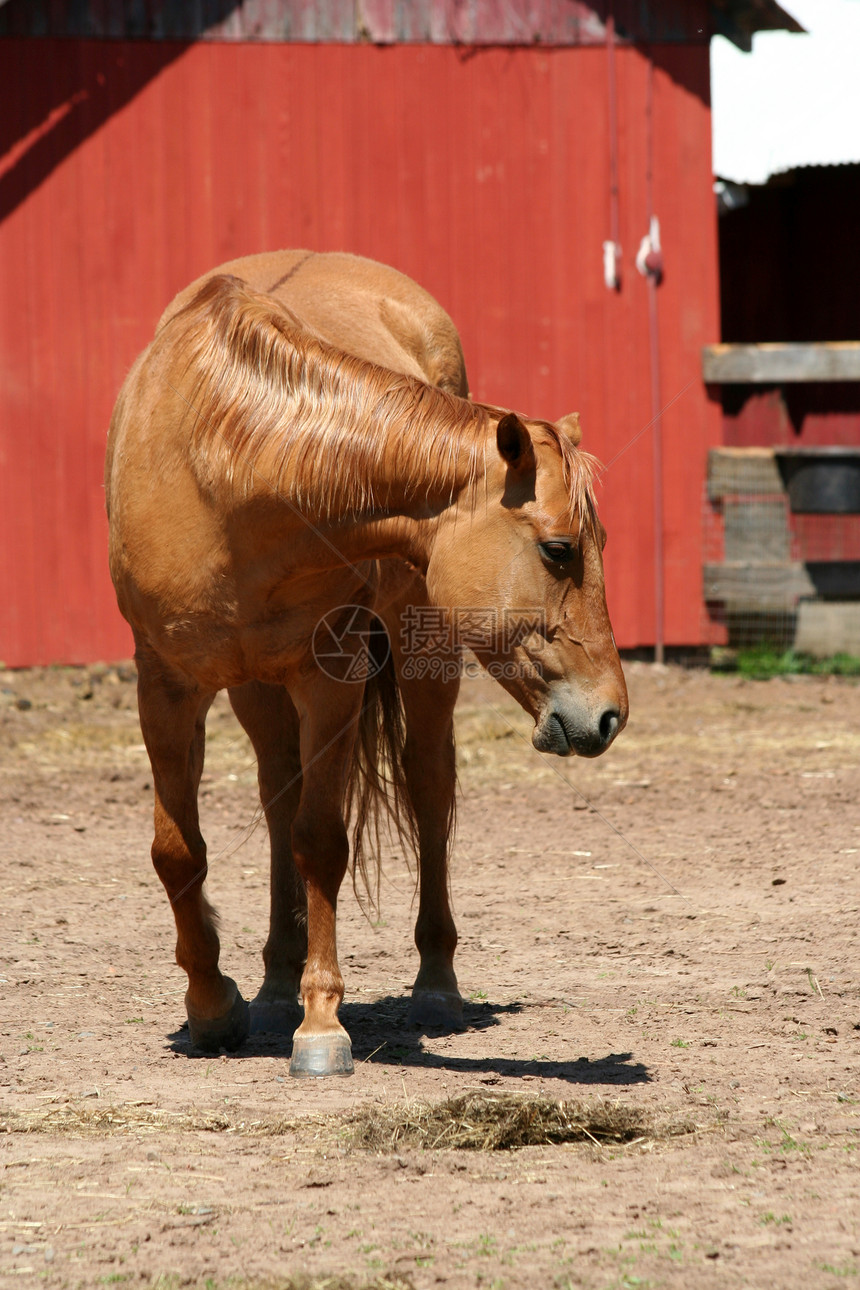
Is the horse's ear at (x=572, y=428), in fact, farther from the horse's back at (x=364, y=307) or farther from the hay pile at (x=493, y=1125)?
the hay pile at (x=493, y=1125)

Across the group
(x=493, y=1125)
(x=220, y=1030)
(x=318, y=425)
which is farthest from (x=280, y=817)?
(x=493, y=1125)

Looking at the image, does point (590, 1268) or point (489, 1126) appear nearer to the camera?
point (590, 1268)

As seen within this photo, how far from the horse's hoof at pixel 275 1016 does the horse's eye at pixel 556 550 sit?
1.68 metres

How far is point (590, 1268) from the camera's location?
2.31 m

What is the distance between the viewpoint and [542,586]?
3.18 meters

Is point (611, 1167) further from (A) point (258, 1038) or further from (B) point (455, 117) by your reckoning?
(B) point (455, 117)

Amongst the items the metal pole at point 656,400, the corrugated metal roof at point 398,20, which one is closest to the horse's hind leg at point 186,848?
the metal pole at point 656,400

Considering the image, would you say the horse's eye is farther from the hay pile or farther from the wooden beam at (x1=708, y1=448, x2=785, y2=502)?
the wooden beam at (x1=708, y1=448, x2=785, y2=502)

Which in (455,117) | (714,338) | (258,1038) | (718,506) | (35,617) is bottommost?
(258,1038)

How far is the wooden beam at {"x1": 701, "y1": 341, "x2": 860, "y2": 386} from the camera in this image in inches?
396

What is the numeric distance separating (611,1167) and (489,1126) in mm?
304

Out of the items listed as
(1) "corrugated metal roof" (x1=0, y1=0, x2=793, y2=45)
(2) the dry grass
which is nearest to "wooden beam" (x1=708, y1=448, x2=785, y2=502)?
(1) "corrugated metal roof" (x1=0, y1=0, x2=793, y2=45)

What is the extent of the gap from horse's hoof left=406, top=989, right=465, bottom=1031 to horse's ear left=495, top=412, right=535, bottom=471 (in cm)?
169

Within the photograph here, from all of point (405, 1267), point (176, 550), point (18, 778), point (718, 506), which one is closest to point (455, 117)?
point (718, 506)
